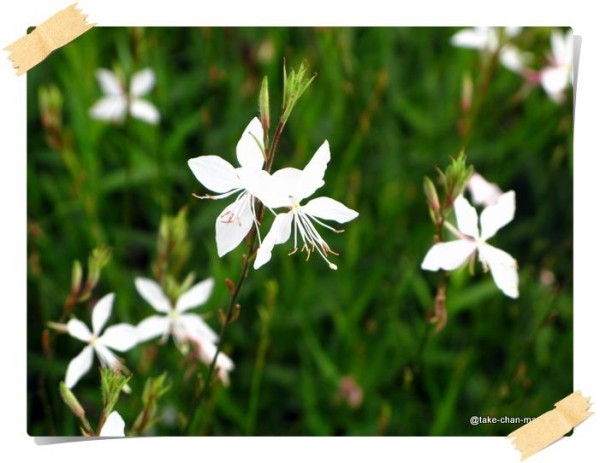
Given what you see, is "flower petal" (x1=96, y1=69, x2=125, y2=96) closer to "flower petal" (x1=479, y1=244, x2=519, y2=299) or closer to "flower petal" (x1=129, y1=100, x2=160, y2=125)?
"flower petal" (x1=129, y1=100, x2=160, y2=125)

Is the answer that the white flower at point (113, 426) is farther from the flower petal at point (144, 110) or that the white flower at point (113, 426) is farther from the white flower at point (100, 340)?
the flower petal at point (144, 110)

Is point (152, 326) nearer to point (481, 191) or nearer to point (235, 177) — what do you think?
point (235, 177)

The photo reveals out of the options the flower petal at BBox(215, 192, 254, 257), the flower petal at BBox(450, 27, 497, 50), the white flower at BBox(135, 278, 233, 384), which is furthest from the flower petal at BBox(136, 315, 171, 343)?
the flower petal at BBox(450, 27, 497, 50)

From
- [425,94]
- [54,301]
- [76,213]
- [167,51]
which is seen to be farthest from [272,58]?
[54,301]

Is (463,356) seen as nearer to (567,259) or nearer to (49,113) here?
(567,259)

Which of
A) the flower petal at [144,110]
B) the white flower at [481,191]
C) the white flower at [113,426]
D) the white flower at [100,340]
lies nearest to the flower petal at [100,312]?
the white flower at [100,340]

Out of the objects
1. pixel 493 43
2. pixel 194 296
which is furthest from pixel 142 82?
pixel 493 43
